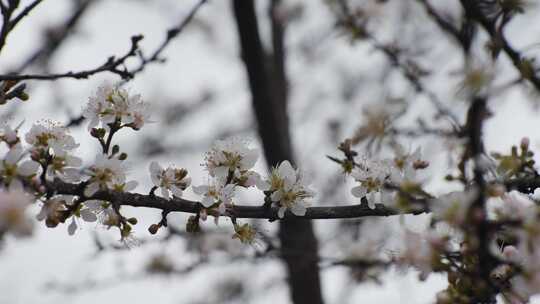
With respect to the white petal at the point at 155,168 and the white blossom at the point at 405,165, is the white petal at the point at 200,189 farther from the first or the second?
the white blossom at the point at 405,165

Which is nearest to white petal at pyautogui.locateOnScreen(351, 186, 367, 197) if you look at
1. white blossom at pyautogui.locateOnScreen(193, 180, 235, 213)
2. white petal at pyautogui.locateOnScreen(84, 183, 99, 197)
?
white blossom at pyautogui.locateOnScreen(193, 180, 235, 213)

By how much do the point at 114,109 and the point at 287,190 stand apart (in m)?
0.60

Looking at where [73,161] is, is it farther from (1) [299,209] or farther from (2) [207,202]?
(1) [299,209]

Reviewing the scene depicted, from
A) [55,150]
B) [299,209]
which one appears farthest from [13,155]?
[299,209]

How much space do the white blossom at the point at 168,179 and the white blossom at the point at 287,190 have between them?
0.23 metres

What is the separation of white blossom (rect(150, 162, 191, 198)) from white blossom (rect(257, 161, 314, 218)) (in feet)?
0.76

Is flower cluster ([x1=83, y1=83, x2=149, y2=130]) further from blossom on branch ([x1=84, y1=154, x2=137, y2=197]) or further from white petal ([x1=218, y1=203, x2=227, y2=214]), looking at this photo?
white petal ([x1=218, y1=203, x2=227, y2=214])

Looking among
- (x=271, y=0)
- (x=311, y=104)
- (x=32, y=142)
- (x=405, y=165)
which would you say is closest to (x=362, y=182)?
(x=405, y=165)

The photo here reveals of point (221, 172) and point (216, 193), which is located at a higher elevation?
point (221, 172)

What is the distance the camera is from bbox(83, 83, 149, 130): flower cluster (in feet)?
5.52

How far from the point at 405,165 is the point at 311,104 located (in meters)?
5.53

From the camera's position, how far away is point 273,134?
148 inches

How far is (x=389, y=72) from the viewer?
5148mm

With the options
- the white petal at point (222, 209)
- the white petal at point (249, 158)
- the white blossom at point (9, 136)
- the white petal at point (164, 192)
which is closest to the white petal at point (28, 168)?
the white blossom at point (9, 136)
